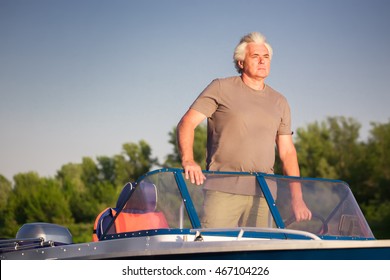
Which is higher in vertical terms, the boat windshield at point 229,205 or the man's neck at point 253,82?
the man's neck at point 253,82

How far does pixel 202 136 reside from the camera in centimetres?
3628

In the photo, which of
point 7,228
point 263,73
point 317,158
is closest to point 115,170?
point 7,228

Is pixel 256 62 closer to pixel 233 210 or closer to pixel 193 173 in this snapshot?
pixel 193 173

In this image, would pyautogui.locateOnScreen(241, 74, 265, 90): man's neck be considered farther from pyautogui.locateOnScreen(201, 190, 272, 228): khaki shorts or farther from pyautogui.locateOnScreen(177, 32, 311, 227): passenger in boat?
pyautogui.locateOnScreen(201, 190, 272, 228): khaki shorts

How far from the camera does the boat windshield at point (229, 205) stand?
5316mm

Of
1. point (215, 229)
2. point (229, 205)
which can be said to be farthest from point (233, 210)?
point (215, 229)

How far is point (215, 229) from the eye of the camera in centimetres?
511

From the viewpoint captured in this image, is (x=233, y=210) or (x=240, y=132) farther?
(x=240, y=132)

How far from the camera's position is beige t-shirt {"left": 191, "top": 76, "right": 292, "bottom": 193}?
5609 mm

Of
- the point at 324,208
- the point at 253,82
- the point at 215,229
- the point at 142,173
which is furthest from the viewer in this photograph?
the point at 142,173

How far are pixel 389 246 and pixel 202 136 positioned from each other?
31.7 meters

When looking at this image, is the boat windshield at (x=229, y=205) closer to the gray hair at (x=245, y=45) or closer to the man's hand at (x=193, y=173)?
the man's hand at (x=193, y=173)

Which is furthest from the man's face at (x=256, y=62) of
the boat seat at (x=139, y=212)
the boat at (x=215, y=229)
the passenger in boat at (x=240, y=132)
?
the boat seat at (x=139, y=212)

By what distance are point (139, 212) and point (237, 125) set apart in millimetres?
962
